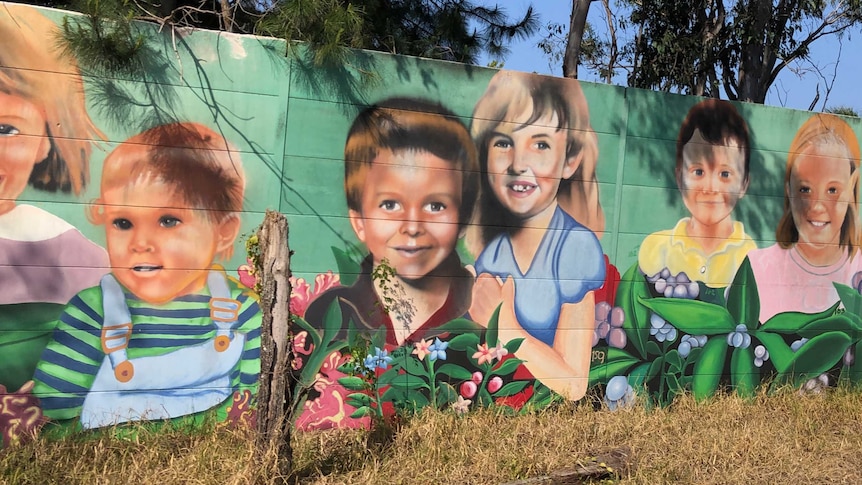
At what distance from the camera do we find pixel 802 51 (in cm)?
1134

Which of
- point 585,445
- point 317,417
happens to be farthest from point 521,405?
point 317,417

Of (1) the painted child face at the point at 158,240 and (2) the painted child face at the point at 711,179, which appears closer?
(1) the painted child face at the point at 158,240

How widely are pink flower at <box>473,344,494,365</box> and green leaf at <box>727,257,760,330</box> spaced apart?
1.87m

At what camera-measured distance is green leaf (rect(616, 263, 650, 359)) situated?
4.96m

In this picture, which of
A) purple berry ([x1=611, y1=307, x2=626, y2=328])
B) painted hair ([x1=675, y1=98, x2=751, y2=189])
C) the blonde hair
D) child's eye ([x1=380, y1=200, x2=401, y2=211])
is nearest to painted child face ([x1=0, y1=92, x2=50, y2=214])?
the blonde hair

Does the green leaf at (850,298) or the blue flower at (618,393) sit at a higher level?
the green leaf at (850,298)

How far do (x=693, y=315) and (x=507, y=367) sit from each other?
1469 millimetres

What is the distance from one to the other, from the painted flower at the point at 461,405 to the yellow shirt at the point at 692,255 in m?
1.51

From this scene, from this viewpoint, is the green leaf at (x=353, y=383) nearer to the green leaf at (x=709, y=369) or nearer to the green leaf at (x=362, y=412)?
the green leaf at (x=362, y=412)

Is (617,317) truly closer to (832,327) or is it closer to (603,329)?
(603,329)

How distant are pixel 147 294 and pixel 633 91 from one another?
130 inches

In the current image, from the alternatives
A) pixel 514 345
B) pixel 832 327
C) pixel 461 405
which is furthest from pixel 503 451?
pixel 832 327

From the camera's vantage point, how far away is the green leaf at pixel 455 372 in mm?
4562

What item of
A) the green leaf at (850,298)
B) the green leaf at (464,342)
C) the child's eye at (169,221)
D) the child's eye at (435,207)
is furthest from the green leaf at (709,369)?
the child's eye at (169,221)
